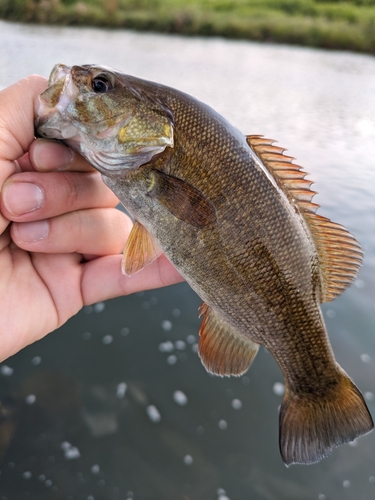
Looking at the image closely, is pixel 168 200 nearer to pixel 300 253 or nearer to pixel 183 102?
pixel 183 102

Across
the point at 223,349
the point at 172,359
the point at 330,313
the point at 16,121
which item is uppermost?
the point at 16,121

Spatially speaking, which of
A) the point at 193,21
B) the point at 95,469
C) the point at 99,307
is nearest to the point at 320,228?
Result: the point at 95,469

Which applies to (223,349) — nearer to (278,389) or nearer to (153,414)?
(153,414)

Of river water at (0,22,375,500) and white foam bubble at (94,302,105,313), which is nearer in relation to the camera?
river water at (0,22,375,500)

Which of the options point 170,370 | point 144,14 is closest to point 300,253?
point 170,370

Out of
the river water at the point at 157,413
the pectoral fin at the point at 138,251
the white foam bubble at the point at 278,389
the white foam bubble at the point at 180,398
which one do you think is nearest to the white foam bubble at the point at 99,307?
the river water at the point at 157,413

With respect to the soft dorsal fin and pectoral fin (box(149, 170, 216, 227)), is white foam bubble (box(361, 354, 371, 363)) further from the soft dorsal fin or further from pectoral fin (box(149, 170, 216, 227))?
pectoral fin (box(149, 170, 216, 227))

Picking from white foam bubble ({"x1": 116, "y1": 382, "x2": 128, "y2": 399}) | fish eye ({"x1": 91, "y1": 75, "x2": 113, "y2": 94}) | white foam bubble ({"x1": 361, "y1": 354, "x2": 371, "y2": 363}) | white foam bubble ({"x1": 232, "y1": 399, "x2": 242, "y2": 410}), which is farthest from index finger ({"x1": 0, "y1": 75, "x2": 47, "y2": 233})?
white foam bubble ({"x1": 361, "y1": 354, "x2": 371, "y2": 363})

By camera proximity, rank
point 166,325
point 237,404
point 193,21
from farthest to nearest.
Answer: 1. point 193,21
2. point 166,325
3. point 237,404
